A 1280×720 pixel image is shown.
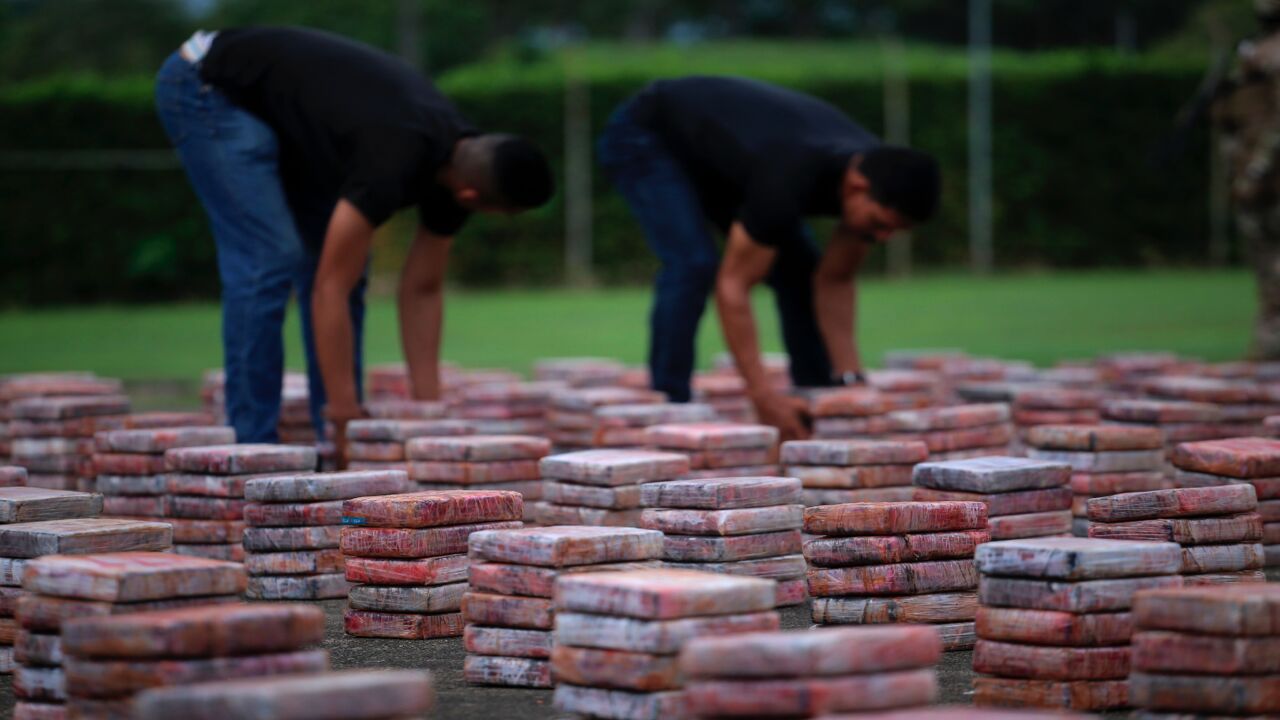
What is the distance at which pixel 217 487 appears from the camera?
6.35 metres

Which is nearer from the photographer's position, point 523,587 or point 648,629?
point 648,629

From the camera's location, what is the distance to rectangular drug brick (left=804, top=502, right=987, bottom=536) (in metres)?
4.94

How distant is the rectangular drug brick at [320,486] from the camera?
5.79m

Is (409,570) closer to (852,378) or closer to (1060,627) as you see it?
(1060,627)

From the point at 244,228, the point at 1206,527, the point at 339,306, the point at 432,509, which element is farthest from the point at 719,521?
the point at 244,228

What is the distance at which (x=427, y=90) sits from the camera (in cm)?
797

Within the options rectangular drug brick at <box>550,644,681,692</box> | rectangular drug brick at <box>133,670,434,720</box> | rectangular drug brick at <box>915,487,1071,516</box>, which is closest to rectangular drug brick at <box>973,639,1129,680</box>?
rectangular drug brick at <box>550,644,681,692</box>

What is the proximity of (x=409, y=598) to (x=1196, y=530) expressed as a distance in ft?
7.59

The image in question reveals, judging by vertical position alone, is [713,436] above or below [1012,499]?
above

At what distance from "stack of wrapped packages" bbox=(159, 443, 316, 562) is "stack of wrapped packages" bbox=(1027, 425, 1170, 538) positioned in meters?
3.05

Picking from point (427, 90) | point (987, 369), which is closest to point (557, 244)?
point (987, 369)

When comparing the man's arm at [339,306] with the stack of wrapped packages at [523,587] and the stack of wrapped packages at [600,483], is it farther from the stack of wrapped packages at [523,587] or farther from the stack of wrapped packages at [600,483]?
the stack of wrapped packages at [523,587]

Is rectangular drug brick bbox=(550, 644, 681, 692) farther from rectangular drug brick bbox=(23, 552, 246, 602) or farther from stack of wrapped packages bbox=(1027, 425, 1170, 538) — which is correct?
stack of wrapped packages bbox=(1027, 425, 1170, 538)

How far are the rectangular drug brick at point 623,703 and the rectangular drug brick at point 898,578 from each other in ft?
3.72
